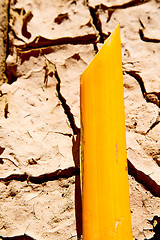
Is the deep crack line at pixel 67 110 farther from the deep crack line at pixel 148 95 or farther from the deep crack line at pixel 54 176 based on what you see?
the deep crack line at pixel 148 95

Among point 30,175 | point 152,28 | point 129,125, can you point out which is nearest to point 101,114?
point 129,125

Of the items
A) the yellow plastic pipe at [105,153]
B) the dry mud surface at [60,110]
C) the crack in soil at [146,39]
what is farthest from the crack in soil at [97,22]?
the yellow plastic pipe at [105,153]

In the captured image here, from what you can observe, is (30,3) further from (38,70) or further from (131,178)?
(131,178)

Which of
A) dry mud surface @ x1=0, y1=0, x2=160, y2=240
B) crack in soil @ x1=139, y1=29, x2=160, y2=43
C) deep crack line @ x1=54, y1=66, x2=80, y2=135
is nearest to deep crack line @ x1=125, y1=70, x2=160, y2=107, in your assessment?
dry mud surface @ x1=0, y1=0, x2=160, y2=240

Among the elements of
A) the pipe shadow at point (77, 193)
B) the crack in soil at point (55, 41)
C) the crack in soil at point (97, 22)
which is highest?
the crack in soil at point (97, 22)

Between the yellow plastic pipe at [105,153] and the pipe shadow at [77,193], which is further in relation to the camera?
the pipe shadow at [77,193]

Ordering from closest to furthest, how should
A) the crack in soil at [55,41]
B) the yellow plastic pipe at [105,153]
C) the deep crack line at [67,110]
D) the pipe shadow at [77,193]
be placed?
1. the yellow plastic pipe at [105,153]
2. the pipe shadow at [77,193]
3. the deep crack line at [67,110]
4. the crack in soil at [55,41]
